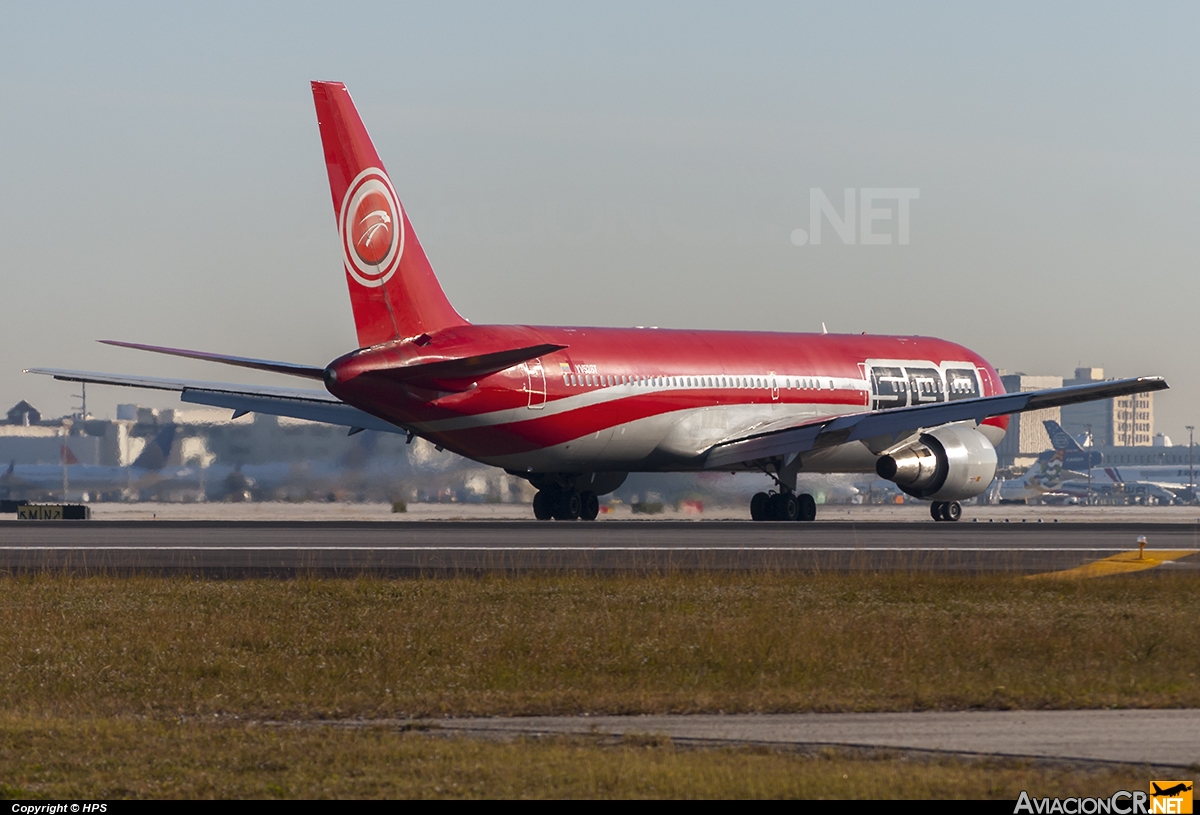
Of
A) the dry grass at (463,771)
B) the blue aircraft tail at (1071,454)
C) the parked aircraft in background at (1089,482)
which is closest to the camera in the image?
the dry grass at (463,771)

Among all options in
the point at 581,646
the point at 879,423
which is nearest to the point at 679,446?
the point at 879,423

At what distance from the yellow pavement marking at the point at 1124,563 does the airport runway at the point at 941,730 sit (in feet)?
39.5

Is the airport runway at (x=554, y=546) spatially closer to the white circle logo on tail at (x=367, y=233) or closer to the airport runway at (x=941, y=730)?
the white circle logo on tail at (x=367, y=233)

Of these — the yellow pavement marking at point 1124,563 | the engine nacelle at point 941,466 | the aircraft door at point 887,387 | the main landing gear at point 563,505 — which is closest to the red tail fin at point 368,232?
the main landing gear at point 563,505

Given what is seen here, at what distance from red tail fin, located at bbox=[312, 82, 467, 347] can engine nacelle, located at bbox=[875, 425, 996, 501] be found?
562 inches

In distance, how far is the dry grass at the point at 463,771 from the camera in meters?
8.96

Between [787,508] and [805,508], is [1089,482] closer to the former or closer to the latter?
[805,508]

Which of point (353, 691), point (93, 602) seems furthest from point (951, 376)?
point (353, 691)

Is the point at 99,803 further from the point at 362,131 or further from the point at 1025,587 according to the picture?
the point at 362,131

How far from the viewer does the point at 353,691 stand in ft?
43.6

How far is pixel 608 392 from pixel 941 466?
31.7 ft

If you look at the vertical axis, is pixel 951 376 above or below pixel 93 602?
above

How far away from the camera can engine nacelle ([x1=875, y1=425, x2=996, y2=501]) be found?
42.4 m

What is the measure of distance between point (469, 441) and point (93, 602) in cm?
1919
